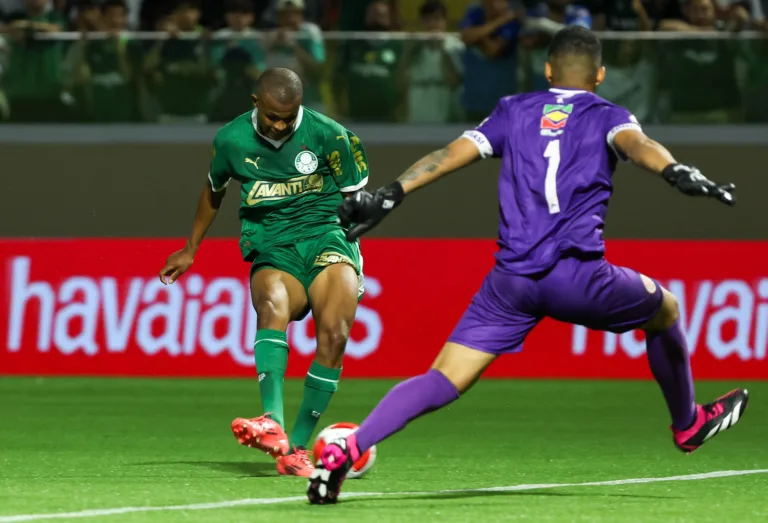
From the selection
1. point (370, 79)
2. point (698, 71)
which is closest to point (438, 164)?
point (370, 79)

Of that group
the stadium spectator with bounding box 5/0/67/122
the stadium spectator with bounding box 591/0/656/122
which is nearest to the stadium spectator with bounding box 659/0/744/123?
the stadium spectator with bounding box 591/0/656/122

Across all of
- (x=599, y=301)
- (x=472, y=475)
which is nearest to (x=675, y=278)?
(x=472, y=475)

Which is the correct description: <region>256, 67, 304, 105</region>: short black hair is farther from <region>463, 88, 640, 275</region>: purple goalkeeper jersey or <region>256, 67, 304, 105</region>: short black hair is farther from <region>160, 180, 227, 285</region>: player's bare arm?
<region>463, 88, 640, 275</region>: purple goalkeeper jersey

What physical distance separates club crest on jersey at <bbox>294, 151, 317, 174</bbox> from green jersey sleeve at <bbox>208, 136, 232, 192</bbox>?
14.6 inches

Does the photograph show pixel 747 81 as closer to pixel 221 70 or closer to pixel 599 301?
A: pixel 221 70

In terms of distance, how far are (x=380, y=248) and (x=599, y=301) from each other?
8066mm

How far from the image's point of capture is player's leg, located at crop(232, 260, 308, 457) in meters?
8.10

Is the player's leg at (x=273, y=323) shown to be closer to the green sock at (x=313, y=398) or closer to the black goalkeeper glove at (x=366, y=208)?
the green sock at (x=313, y=398)

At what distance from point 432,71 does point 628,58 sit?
2007 mm

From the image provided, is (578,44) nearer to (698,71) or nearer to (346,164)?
(346,164)

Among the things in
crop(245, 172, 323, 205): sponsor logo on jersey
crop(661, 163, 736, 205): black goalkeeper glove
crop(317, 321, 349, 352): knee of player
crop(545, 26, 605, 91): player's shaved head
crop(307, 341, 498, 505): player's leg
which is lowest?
crop(317, 321, 349, 352): knee of player

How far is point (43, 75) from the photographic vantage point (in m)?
17.4

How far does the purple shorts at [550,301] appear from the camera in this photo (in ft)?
22.6

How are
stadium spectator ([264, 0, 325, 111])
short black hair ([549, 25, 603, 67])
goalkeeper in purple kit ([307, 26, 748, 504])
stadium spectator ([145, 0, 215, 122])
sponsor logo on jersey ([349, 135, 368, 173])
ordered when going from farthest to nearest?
stadium spectator ([145, 0, 215, 122]) < stadium spectator ([264, 0, 325, 111]) < sponsor logo on jersey ([349, 135, 368, 173]) < short black hair ([549, 25, 603, 67]) < goalkeeper in purple kit ([307, 26, 748, 504])
